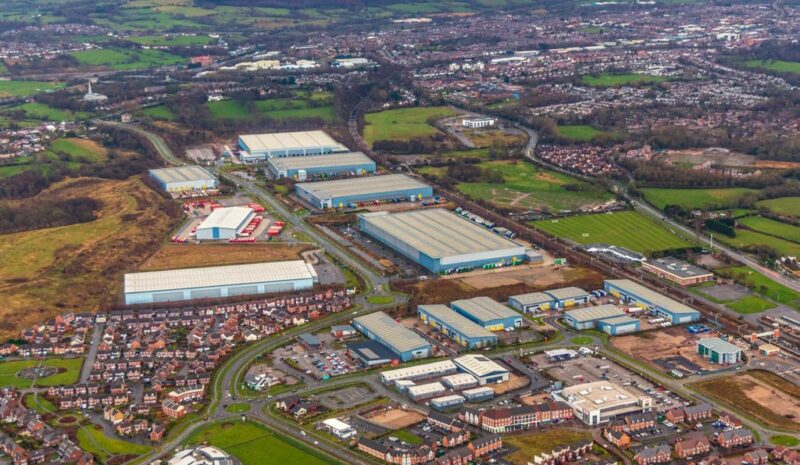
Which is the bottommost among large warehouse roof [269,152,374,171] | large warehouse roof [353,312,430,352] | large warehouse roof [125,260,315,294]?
large warehouse roof [269,152,374,171]

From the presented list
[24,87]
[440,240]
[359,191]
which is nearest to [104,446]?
[440,240]

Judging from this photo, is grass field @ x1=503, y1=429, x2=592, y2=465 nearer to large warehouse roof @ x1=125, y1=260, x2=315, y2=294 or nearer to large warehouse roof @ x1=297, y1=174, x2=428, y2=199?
large warehouse roof @ x1=125, y1=260, x2=315, y2=294

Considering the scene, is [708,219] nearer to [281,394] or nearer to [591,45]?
[281,394]

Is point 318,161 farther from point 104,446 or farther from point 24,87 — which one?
point 24,87

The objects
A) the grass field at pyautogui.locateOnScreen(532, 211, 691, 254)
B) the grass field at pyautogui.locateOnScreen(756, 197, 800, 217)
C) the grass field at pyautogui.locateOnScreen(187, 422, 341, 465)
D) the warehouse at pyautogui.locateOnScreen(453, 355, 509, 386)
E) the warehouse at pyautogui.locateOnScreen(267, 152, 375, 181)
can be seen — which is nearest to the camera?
the grass field at pyautogui.locateOnScreen(187, 422, 341, 465)

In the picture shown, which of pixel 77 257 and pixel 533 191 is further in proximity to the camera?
pixel 533 191

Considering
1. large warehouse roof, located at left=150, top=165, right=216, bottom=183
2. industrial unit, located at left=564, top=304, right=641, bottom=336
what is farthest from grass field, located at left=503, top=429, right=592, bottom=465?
large warehouse roof, located at left=150, top=165, right=216, bottom=183
